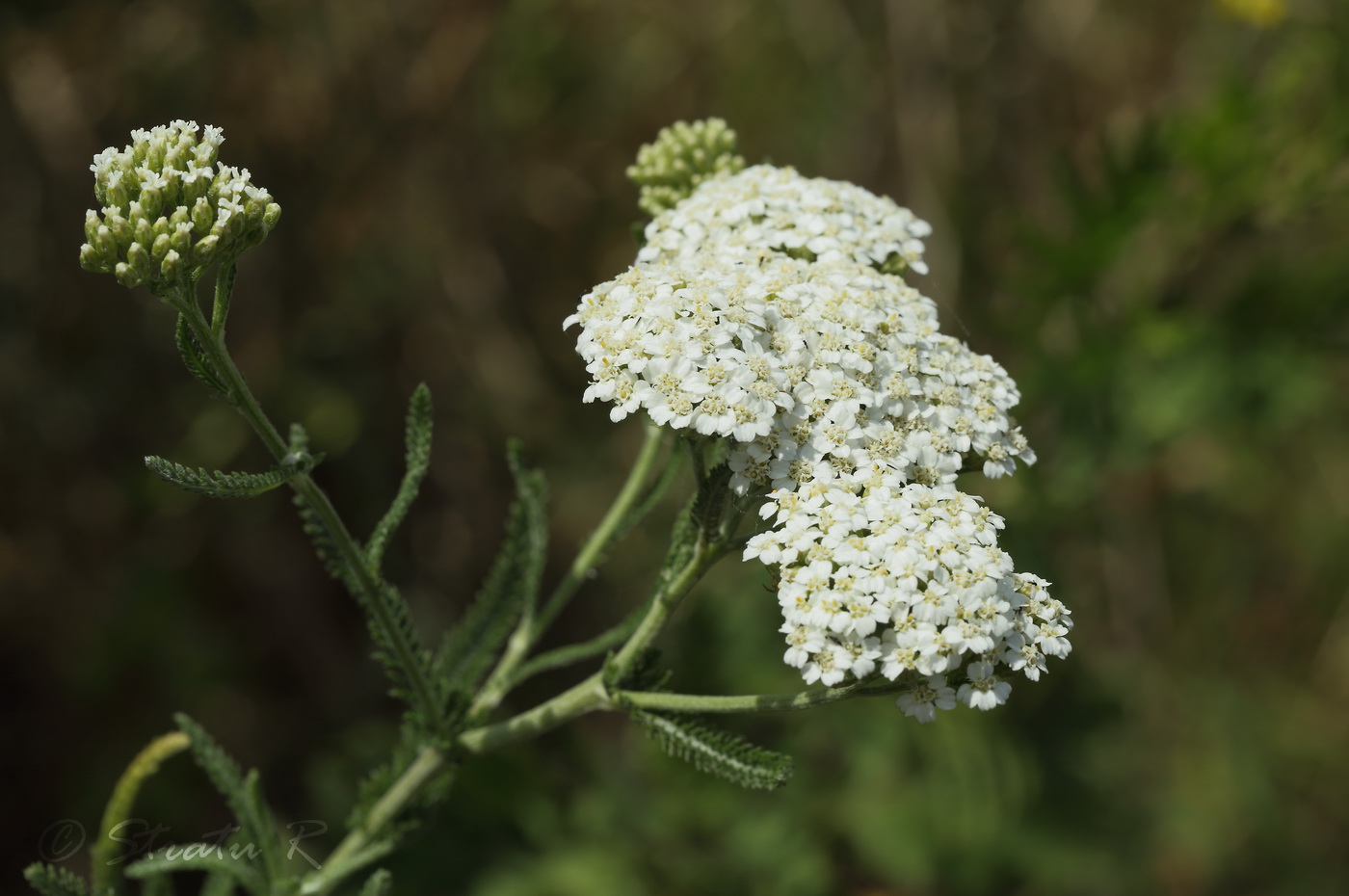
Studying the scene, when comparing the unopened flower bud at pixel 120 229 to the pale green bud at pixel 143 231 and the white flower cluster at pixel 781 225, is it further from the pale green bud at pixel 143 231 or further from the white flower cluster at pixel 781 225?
the white flower cluster at pixel 781 225

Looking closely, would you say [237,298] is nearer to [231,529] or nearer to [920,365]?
[231,529]

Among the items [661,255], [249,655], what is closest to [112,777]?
[249,655]

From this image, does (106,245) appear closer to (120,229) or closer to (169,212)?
(120,229)

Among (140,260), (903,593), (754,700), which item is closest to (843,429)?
(903,593)

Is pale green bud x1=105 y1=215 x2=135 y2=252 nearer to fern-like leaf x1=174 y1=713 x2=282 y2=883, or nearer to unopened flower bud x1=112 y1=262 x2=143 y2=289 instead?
unopened flower bud x1=112 y1=262 x2=143 y2=289

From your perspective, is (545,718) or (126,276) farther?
(545,718)

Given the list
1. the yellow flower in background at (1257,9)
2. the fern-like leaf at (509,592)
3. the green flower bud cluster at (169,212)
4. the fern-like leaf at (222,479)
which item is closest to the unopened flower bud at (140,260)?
the green flower bud cluster at (169,212)
